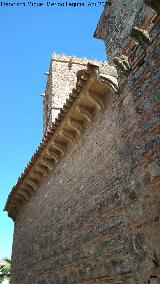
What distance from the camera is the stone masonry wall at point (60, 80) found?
623 inches

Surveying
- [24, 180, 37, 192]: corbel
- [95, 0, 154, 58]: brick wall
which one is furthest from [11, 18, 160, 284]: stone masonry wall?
[24, 180, 37, 192]: corbel

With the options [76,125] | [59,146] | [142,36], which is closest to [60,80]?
[59,146]

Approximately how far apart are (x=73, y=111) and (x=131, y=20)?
2.27 metres

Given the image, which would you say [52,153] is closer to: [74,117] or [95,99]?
[74,117]

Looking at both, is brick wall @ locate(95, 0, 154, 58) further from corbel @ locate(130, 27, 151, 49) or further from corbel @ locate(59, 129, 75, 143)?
corbel @ locate(59, 129, 75, 143)

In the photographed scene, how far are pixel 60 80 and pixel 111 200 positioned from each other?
480 inches

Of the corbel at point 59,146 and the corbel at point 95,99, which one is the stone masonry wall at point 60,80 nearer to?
the corbel at point 59,146

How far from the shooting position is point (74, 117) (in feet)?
22.9

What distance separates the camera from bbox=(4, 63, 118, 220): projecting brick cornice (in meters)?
5.45

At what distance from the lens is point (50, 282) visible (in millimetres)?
7543

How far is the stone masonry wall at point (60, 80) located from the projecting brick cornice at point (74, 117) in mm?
6101

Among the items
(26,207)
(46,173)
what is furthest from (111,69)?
(26,207)

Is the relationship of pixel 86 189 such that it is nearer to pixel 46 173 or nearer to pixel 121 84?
pixel 121 84

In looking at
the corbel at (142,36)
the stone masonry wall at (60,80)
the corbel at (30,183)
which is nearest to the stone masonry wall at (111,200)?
the corbel at (142,36)
